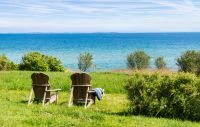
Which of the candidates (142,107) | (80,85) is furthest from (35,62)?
(142,107)

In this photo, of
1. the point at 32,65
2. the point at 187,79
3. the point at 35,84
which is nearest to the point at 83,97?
the point at 35,84

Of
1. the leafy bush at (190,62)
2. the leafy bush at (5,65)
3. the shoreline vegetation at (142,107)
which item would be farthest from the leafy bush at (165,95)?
the leafy bush at (5,65)

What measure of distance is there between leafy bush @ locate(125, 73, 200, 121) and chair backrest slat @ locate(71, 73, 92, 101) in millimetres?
2975

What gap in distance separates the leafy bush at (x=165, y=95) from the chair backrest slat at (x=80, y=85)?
2975 mm

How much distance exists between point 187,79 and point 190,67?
29.6 meters

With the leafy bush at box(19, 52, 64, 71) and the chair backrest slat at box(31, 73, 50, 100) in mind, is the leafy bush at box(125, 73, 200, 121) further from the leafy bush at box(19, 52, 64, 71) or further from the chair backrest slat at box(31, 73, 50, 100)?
the leafy bush at box(19, 52, 64, 71)

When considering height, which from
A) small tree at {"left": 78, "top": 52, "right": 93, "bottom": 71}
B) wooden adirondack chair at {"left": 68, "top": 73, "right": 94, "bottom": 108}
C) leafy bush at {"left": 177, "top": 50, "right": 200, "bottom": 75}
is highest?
wooden adirondack chair at {"left": 68, "top": 73, "right": 94, "bottom": 108}

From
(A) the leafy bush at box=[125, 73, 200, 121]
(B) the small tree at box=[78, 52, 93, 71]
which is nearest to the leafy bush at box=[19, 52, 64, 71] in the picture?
(B) the small tree at box=[78, 52, 93, 71]

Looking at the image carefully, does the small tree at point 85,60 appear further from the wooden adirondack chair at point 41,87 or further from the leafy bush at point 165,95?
the leafy bush at point 165,95

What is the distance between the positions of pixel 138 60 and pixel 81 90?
3990cm

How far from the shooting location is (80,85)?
17.7 meters

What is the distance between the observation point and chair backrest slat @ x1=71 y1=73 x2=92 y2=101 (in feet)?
57.5

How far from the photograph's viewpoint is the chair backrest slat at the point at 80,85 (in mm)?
17516

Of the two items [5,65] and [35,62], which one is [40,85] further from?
[5,65]
